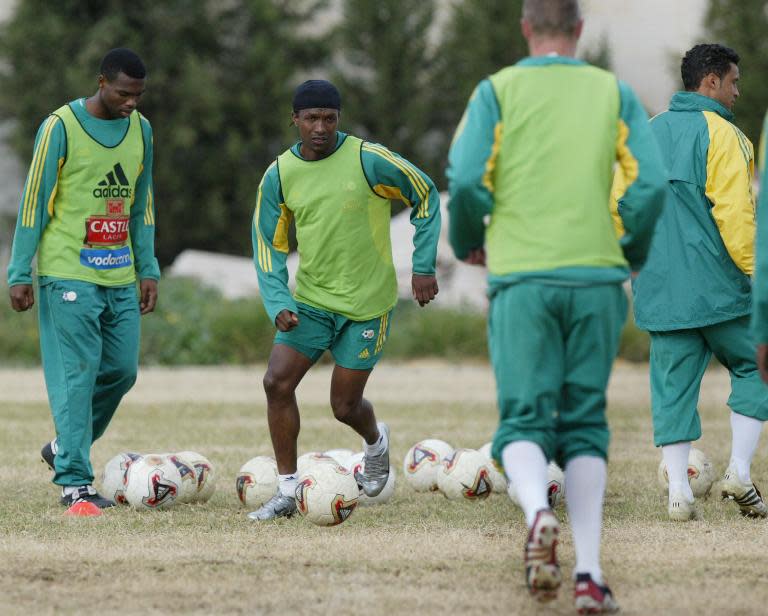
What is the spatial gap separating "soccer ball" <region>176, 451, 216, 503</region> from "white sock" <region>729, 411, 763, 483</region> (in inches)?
120

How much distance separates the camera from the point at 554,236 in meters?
5.39

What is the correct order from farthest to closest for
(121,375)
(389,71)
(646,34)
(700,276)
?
(646,34), (389,71), (121,375), (700,276)

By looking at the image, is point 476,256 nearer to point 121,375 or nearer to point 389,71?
point 121,375

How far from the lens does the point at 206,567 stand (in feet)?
20.6

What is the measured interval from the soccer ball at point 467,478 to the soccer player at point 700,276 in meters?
1.20

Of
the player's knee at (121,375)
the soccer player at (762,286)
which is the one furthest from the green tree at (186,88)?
the soccer player at (762,286)

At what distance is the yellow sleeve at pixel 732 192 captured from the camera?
7.69 meters

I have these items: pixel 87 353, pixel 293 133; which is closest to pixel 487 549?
pixel 87 353

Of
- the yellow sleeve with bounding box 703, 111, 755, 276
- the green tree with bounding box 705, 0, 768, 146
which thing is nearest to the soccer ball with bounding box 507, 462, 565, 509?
the yellow sleeve with bounding box 703, 111, 755, 276

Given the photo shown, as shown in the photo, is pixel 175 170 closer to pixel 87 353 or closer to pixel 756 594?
pixel 87 353

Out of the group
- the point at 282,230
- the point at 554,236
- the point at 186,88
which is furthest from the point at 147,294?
the point at 186,88

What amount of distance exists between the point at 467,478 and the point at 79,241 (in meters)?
2.72

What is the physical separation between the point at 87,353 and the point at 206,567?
227 cm

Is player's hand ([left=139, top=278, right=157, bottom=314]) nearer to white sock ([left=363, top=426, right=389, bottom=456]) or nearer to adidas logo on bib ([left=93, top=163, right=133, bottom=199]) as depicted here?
adidas logo on bib ([left=93, top=163, right=133, bottom=199])
